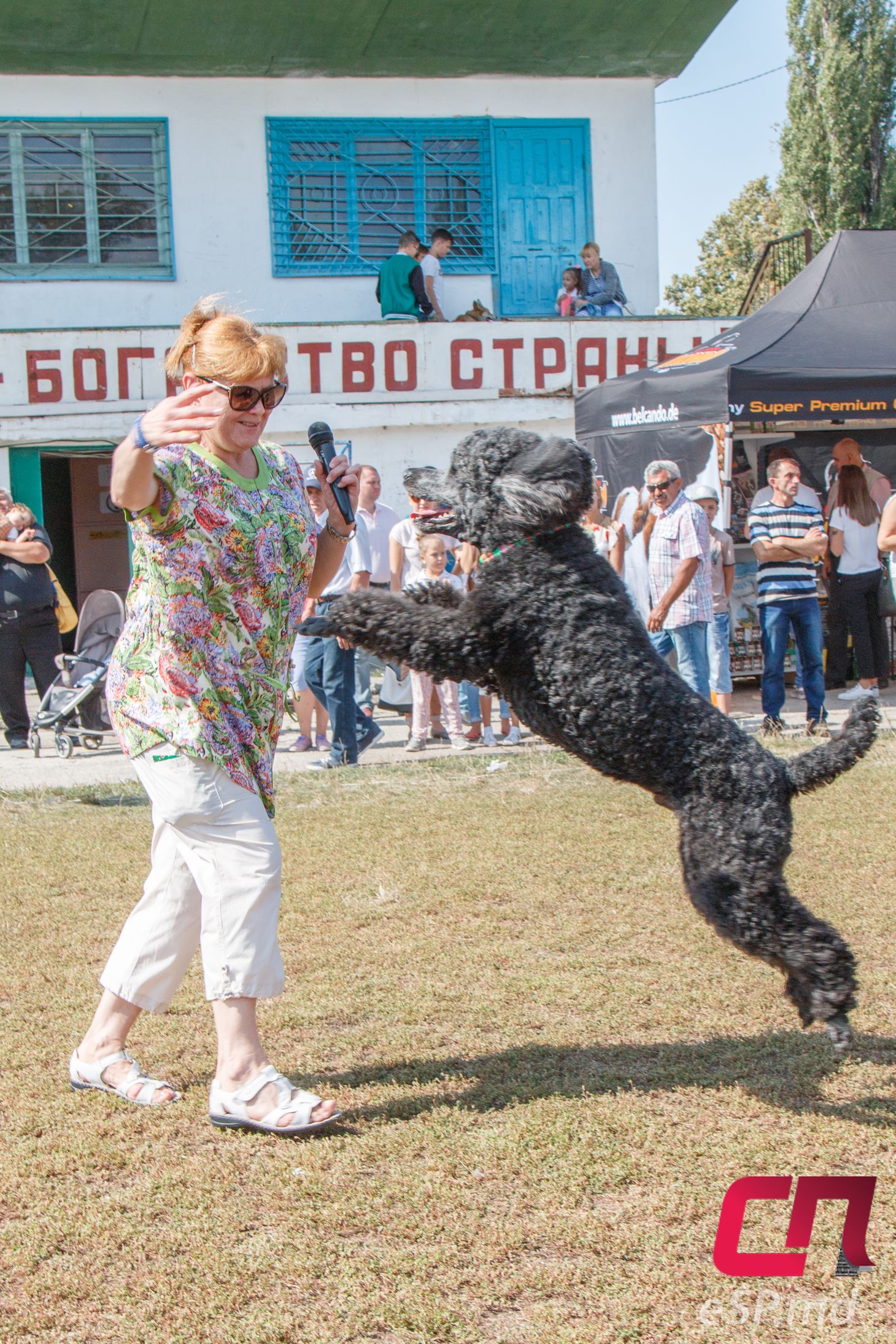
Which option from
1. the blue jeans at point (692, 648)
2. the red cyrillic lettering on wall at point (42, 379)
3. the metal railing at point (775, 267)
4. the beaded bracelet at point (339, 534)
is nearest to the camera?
the beaded bracelet at point (339, 534)

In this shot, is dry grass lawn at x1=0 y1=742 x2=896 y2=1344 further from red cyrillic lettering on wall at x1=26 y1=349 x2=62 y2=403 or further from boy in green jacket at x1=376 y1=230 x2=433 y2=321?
boy in green jacket at x1=376 y1=230 x2=433 y2=321

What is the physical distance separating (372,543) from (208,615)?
6.26m

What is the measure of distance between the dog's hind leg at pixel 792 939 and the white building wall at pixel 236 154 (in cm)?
1275

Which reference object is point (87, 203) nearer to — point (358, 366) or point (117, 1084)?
point (358, 366)

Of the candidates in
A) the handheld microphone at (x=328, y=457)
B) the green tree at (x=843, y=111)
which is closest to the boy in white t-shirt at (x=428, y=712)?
the handheld microphone at (x=328, y=457)

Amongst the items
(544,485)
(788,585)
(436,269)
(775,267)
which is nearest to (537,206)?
(436,269)

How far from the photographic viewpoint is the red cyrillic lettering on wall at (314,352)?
13.9 meters

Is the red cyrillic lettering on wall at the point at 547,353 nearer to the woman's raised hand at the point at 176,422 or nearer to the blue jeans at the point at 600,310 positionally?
the blue jeans at the point at 600,310

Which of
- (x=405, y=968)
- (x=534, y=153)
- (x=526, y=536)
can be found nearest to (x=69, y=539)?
(x=534, y=153)

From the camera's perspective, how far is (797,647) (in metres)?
9.38

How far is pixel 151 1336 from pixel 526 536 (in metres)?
1.95

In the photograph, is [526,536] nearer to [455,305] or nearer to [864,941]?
[864,941]

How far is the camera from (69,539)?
17.2m

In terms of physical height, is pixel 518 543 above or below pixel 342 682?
above
